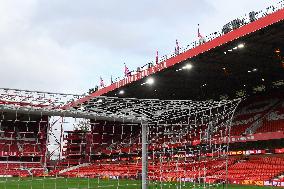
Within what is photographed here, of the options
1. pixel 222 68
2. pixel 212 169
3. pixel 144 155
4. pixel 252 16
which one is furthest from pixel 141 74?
pixel 144 155

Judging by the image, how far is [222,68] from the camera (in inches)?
1105

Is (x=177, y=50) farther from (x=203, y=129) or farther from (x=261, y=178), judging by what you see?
(x=203, y=129)

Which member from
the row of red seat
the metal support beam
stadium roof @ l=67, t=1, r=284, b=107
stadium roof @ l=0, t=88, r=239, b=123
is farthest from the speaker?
the metal support beam

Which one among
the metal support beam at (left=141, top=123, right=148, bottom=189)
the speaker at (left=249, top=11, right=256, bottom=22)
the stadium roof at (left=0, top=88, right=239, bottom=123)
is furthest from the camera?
the speaker at (left=249, top=11, right=256, bottom=22)

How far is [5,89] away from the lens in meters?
8.52

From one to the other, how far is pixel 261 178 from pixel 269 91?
14.2 meters

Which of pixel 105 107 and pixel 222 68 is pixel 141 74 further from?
pixel 105 107

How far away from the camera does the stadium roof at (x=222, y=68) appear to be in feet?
70.1

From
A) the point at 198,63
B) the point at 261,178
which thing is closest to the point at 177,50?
the point at 198,63

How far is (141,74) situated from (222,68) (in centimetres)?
610

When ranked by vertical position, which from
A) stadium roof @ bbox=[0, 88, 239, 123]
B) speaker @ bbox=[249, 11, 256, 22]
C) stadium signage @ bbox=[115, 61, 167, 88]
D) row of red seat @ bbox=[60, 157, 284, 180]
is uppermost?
speaker @ bbox=[249, 11, 256, 22]

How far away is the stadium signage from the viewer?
91.6 feet

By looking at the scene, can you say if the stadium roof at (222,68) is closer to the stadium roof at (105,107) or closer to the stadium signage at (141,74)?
the stadium signage at (141,74)

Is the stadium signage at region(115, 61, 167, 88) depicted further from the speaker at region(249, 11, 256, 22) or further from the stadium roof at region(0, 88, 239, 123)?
the stadium roof at region(0, 88, 239, 123)
